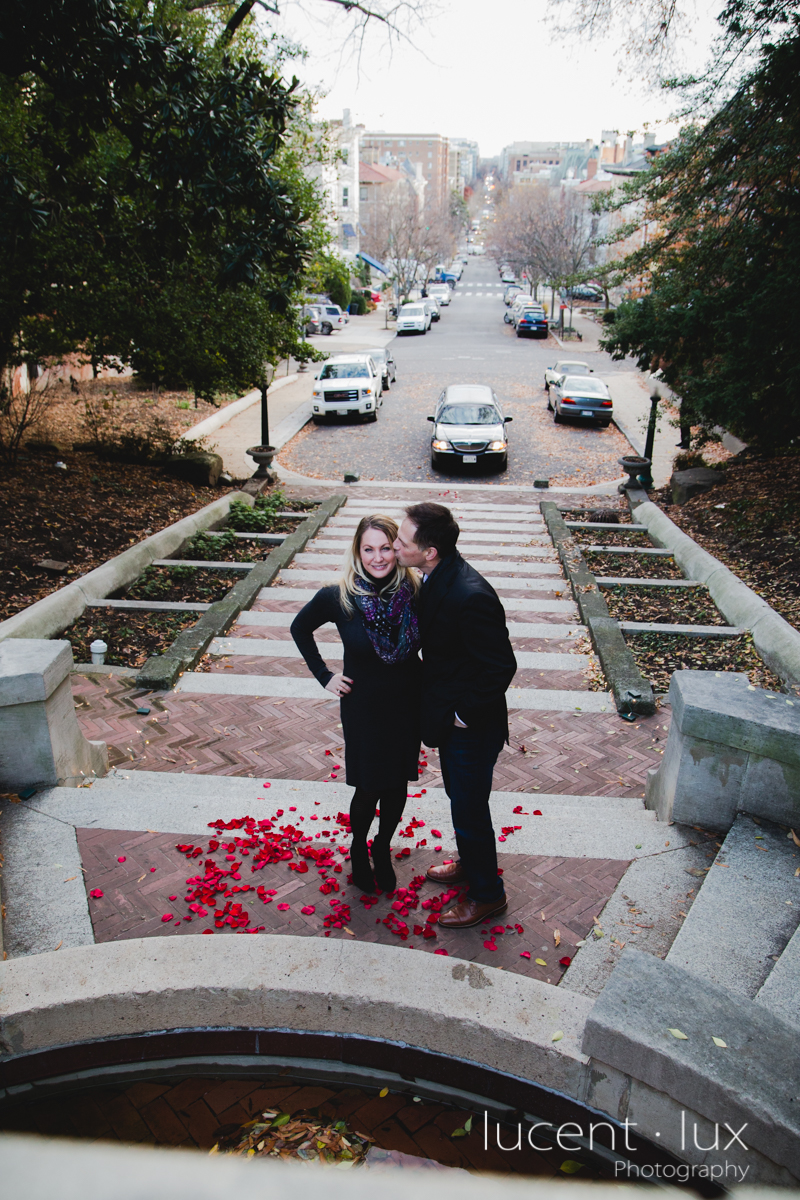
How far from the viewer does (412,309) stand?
146 feet

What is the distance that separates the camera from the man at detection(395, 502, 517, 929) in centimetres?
308

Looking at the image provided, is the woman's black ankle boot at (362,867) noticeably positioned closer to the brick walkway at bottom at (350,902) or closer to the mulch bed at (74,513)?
the brick walkway at bottom at (350,902)

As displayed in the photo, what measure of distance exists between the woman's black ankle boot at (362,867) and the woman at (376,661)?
0.59 ft

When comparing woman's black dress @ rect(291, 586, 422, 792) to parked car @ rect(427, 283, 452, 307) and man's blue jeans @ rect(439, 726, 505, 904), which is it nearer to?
man's blue jeans @ rect(439, 726, 505, 904)

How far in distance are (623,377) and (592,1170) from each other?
1192 inches

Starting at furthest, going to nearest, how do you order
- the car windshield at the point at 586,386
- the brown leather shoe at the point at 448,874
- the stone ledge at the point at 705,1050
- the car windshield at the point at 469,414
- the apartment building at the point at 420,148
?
the apartment building at the point at 420,148 → the car windshield at the point at 586,386 → the car windshield at the point at 469,414 → the brown leather shoe at the point at 448,874 → the stone ledge at the point at 705,1050

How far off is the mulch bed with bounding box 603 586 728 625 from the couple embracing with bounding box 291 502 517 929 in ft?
17.3

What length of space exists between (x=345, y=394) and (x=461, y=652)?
19.5m

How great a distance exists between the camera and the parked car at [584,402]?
21.8m

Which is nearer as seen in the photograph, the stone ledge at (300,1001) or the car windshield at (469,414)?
the stone ledge at (300,1001)

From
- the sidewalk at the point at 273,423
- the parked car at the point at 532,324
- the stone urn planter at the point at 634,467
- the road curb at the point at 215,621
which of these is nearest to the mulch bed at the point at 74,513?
the road curb at the point at 215,621

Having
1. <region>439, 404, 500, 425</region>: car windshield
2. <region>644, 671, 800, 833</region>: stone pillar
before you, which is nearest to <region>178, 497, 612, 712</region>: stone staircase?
<region>644, 671, 800, 833</region>: stone pillar

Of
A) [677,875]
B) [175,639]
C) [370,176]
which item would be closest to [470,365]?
[175,639]

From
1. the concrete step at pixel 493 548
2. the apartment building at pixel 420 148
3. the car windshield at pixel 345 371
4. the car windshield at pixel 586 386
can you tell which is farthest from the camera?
the apartment building at pixel 420 148
